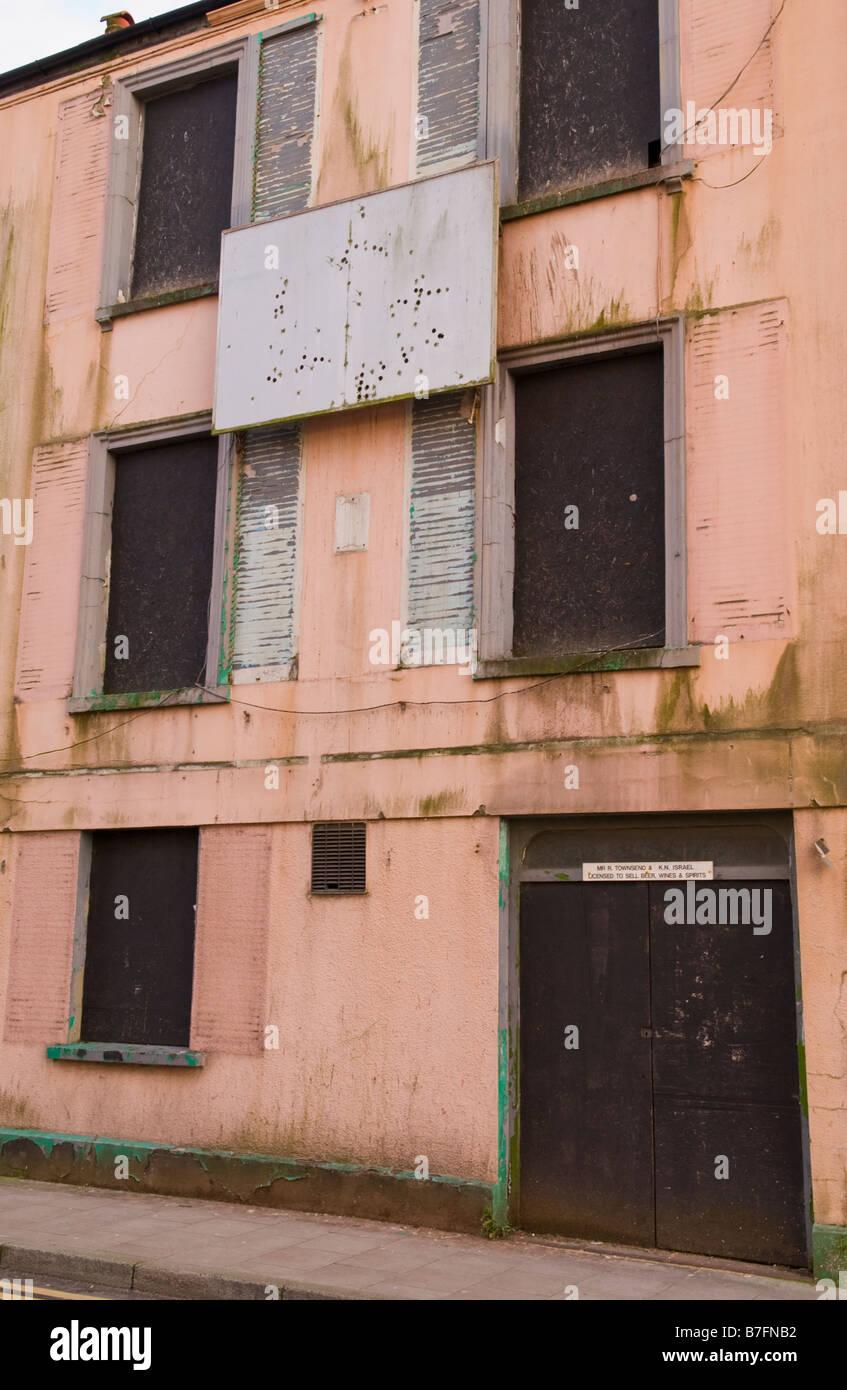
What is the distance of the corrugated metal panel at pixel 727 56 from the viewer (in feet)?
31.3

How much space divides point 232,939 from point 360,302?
5.35 meters

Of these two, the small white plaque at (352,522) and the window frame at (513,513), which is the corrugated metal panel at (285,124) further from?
the window frame at (513,513)

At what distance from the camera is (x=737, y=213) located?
375 inches

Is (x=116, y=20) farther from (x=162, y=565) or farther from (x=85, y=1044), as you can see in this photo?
(x=85, y=1044)

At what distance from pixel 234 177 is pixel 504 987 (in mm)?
7623

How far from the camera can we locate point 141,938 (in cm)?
1138

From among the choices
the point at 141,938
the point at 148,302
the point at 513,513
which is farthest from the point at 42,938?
the point at 148,302

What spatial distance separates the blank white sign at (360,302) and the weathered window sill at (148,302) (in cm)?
45

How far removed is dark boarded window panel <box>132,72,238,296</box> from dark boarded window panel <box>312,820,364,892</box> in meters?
5.33

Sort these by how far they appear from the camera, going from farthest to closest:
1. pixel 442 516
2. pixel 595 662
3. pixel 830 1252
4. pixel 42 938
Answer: pixel 42 938 < pixel 442 516 < pixel 595 662 < pixel 830 1252

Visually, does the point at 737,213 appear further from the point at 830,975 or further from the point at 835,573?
the point at 830,975

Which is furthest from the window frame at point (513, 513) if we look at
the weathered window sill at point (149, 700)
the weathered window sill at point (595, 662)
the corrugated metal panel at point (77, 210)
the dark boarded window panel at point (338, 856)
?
the corrugated metal panel at point (77, 210)
